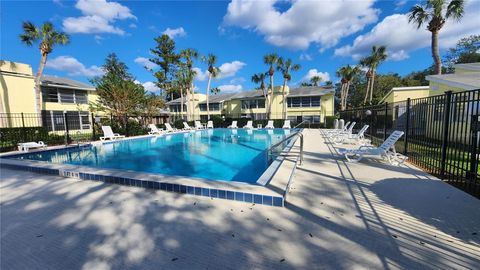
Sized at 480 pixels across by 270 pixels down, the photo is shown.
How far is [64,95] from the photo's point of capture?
68.4 ft

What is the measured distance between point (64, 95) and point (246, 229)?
25.5 meters

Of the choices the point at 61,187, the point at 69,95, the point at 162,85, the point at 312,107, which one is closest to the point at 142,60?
the point at 162,85

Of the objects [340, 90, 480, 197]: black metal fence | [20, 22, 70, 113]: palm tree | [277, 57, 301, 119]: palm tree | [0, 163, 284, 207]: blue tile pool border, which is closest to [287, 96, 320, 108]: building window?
[277, 57, 301, 119]: palm tree

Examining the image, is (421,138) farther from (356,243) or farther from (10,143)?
(10,143)

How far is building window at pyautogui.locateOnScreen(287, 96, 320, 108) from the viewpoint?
2955 centimetres

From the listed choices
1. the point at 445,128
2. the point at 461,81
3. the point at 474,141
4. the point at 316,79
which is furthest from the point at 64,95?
the point at 316,79

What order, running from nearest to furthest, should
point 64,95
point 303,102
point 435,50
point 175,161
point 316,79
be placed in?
point 175,161, point 435,50, point 64,95, point 303,102, point 316,79

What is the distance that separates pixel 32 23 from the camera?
1490 centimetres

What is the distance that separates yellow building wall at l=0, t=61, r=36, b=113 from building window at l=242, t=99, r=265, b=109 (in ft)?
81.7

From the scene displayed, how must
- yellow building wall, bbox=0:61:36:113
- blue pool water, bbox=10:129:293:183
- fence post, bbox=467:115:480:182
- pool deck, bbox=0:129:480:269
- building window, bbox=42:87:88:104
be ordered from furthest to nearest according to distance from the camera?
building window, bbox=42:87:88:104 → yellow building wall, bbox=0:61:36:113 → blue pool water, bbox=10:129:293:183 → fence post, bbox=467:115:480:182 → pool deck, bbox=0:129:480:269

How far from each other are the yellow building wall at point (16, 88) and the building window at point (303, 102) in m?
28.2

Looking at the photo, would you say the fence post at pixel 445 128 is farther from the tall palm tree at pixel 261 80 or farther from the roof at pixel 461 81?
the tall palm tree at pixel 261 80

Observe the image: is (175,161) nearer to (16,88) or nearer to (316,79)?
(16,88)

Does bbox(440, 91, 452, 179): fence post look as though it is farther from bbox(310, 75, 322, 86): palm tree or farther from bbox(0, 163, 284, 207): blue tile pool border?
bbox(310, 75, 322, 86): palm tree
